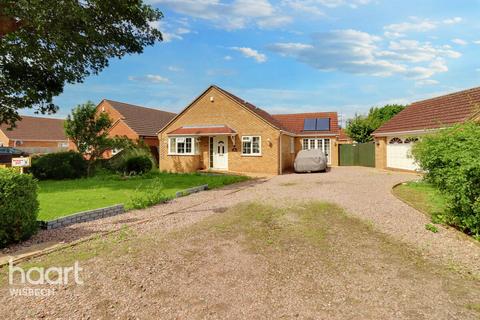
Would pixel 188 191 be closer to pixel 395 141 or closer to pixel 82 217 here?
pixel 82 217

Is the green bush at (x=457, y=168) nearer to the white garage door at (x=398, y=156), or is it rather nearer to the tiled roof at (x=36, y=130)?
the white garage door at (x=398, y=156)

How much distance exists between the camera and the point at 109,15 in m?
13.5

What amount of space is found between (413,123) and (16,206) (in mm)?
24426

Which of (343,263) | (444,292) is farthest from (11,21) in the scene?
(444,292)

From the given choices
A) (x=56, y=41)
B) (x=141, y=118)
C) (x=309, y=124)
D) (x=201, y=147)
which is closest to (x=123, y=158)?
(x=201, y=147)

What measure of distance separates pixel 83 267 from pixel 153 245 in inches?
54.6

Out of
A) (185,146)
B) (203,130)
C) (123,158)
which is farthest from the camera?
(185,146)

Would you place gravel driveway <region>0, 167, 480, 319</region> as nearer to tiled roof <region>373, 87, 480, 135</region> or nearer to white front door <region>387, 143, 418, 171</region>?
tiled roof <region>373, 87, 480, 135</region>

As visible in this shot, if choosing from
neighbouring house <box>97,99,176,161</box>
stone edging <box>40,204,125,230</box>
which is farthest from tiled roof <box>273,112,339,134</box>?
stone edging <box>40,204,125,230</box>

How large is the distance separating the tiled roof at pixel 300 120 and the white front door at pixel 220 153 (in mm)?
9409

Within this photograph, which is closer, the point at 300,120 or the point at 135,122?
the point at 135,122

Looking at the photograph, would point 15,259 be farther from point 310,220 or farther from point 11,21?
point 11,21

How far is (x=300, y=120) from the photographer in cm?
3341

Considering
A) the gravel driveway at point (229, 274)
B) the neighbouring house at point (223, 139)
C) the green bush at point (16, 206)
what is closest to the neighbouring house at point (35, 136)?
the neighbouring house at point (223, 139)
